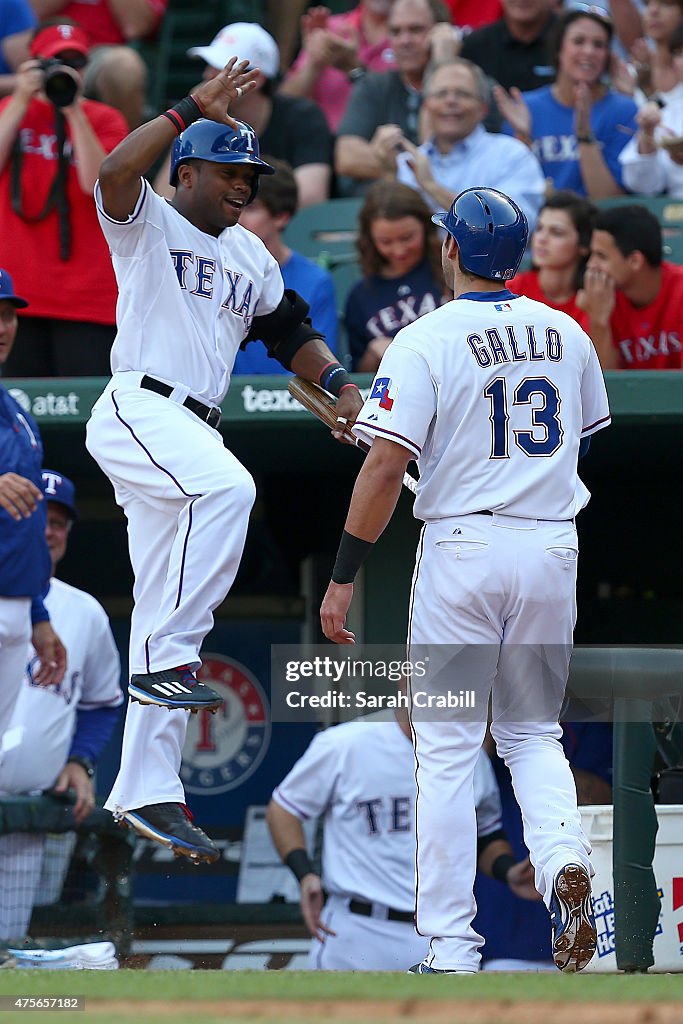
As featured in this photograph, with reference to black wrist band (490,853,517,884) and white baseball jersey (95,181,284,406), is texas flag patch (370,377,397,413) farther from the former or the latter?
black wrist band (490,853,517,884)

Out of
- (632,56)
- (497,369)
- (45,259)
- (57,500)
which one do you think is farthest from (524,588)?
(632,56)

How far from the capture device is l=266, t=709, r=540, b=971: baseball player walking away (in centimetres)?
558

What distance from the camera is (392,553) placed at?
643 centimetres

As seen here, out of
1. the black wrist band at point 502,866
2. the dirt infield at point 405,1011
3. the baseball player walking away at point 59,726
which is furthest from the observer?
the baseball player walking away at point 59,726

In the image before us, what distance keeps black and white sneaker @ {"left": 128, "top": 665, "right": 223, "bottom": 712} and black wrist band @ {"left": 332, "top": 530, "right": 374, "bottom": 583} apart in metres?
0.44

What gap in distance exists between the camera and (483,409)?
392cm

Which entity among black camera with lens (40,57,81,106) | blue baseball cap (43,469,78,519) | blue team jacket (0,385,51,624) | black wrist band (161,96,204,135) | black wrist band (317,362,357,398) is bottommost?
blue team jacket (0,385,51,624)

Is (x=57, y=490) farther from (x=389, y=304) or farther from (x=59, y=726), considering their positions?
(x=389, y=304)

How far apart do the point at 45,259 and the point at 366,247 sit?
1.26m

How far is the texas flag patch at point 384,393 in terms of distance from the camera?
3.88 m

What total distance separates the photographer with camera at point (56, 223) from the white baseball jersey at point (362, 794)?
1693mm

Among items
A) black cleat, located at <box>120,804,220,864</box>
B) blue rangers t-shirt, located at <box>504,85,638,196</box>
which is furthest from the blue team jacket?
blue rangers t-shirt, located at <box>504,85,638,196</box>

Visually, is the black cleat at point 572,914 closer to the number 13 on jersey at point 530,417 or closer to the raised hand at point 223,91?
the number 13 on jersey at point 530,417

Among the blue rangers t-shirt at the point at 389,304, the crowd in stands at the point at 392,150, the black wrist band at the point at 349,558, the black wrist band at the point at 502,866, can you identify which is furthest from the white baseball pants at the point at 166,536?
the blue rangers t-shirt at the point at 389,304
